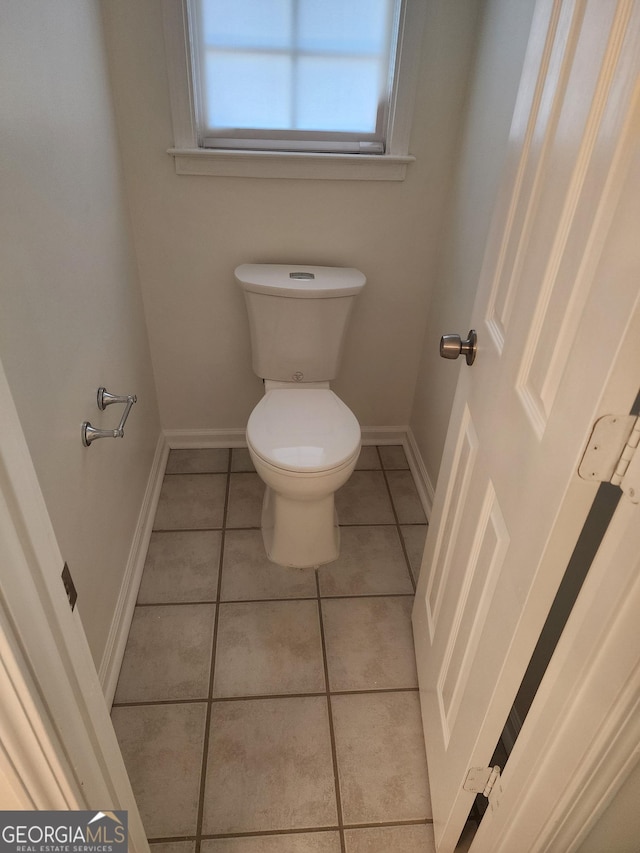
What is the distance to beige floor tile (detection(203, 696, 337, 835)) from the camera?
1250 mm

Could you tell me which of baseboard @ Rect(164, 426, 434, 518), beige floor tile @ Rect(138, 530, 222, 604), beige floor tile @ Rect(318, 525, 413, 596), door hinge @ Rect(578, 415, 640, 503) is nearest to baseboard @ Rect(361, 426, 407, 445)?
baseboard @ Rect(164, 426, 434, 518)

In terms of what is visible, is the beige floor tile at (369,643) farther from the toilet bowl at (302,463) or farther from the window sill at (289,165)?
the window sill at (289,165)

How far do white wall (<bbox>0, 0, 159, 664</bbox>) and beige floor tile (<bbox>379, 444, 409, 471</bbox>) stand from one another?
1020 millimetres

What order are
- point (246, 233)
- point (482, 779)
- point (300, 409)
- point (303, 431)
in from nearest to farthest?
point (482, 779) < point (303, 431) < point (300, 409) < point (246, 233)

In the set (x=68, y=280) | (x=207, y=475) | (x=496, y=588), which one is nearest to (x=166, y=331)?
(x=207, y=475)

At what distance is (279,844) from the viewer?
121 cm

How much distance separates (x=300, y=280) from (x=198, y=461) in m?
0.87

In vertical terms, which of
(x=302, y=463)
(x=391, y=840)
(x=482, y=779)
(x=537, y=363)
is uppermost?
(x=537, y=363)

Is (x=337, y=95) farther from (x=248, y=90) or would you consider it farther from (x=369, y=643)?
(x=369, y=643)

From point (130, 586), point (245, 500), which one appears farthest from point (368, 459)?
point (130, 586)

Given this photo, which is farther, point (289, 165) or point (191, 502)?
point (191, 502)

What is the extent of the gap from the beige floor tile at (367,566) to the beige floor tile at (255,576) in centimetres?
6

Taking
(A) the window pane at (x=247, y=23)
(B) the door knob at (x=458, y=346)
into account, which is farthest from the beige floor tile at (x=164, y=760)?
(A) the window pane at (x=247, y=23)

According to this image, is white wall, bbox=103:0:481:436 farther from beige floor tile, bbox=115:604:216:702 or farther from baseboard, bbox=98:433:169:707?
beige floor tile, bbox=115:604:216:702
